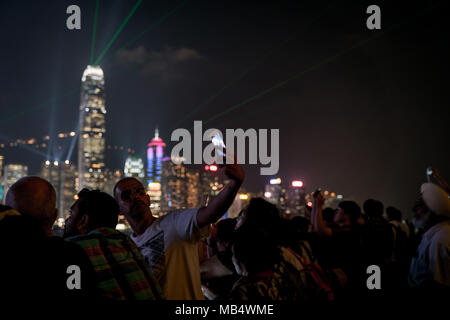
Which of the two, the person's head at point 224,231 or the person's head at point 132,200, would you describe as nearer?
the person's head at point 132,200

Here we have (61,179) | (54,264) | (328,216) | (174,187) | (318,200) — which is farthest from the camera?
(174,187)

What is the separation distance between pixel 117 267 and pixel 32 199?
102 cm

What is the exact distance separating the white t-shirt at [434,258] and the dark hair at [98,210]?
3.81 m

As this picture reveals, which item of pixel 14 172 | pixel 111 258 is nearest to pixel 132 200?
pixel 111 258

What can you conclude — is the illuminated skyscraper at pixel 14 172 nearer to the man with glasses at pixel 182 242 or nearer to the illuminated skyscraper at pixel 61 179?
the illuminated skyscraper at pixel 61 179

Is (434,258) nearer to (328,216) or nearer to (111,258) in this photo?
(111,258)

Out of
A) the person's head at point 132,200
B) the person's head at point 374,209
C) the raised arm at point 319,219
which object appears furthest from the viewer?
the person's head at point 374,209

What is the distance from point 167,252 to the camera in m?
3.87

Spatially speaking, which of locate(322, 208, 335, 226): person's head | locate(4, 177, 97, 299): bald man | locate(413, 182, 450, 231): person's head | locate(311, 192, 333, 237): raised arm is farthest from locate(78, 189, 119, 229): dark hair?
locate(322, 208, 335, 226): person's head

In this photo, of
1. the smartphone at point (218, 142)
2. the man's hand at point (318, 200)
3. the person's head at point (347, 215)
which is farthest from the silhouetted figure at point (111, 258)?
the person's head at point (347, 215)

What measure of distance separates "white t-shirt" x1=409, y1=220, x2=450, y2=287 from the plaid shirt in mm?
3374

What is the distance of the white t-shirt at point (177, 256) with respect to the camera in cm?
381

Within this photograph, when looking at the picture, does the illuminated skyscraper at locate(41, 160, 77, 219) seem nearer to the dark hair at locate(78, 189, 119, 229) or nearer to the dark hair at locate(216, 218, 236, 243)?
the dark hair at locate(216, 218, 236, 243)
